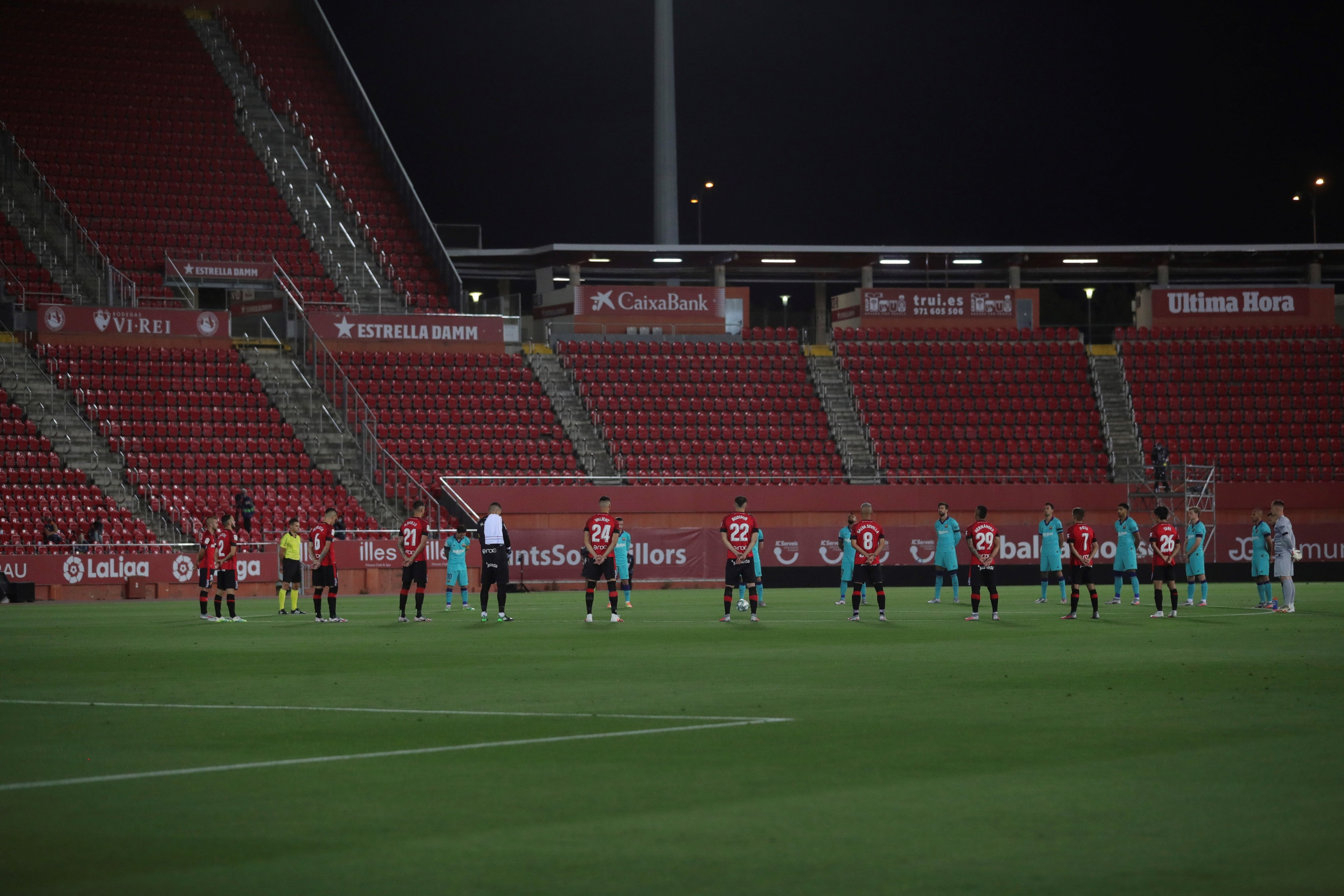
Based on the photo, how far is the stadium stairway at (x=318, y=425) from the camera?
42.6 m

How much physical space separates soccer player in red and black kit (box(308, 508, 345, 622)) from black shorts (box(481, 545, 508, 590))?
2.52 meters

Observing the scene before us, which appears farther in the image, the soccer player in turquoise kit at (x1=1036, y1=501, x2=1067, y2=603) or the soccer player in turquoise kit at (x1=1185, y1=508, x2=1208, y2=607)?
the soccer player in turquoise kit at (x1=1036, y1=501, x2=1067, y2=603)

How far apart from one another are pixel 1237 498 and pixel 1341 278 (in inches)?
719

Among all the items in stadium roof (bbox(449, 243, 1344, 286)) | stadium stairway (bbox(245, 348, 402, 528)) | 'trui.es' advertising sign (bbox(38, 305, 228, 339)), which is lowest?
stadium stairway (bbox(245, 348, 402, 528))

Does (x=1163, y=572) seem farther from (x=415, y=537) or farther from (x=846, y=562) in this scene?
(x=415, y=537)

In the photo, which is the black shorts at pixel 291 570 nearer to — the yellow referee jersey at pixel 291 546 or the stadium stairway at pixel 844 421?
the yellow referee jersey at pixel 291 546

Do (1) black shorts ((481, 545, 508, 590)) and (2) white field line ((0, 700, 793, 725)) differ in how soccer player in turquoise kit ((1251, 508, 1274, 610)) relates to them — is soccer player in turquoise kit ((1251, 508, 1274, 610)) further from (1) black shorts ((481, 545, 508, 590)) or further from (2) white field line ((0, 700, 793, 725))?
(2) white field line ((0, 700, 793, 725))

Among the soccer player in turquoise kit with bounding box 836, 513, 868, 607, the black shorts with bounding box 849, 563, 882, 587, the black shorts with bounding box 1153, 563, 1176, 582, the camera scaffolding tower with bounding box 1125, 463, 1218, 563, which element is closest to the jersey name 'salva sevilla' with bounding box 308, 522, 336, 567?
the black shorts with bounding box 849, 563, 882, 587

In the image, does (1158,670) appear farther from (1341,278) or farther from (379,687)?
(1341,278)

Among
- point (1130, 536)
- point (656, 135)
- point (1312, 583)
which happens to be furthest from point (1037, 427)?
point (1130, 536)

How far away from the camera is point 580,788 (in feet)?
28.5

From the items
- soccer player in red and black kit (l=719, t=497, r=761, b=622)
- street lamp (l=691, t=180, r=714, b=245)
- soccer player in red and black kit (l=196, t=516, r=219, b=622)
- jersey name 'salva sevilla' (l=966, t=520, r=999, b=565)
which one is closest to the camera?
soccer player in red and black kit (l=719, t=497, r=761, b=622)

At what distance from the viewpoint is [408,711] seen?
12.5 meters

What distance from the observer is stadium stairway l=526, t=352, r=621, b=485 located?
46344 millimetres
